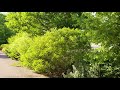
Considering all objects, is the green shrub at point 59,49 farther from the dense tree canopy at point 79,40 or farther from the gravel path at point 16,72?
the gravel path at point 16,72

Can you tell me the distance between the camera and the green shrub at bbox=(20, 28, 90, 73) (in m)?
10.0

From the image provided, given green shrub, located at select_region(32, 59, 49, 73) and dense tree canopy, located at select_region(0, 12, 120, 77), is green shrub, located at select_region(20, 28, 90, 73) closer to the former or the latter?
dense tree canopy, located at select_region(0, 12, 120, 77)

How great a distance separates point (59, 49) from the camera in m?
10.0

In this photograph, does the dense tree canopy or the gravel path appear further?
the gravel path

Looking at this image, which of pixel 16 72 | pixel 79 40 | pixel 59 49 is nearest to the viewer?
pixel 59 49

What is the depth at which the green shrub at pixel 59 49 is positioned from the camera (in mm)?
10000

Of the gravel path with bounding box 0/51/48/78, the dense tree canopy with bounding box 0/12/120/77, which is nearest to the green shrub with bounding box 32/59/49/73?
the dense tree canopy with bounding box 0/12/120/77

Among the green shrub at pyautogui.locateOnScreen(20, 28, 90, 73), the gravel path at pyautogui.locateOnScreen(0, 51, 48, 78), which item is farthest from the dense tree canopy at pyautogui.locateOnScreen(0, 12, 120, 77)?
the gravel path at pyautogui.locateOnScreen(0, 51, 48, 78)

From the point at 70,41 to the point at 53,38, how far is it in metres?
0.67

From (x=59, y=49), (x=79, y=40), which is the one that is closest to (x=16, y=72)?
(x=59, y=49)

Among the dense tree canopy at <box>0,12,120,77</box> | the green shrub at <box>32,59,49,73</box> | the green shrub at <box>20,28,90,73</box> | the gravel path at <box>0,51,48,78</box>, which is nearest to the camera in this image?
the dense tree canopy at <box>0,12,120,77</box>

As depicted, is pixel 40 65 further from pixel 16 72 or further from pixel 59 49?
pixel 16 72

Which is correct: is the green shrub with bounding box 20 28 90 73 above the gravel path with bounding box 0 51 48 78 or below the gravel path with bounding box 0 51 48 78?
above

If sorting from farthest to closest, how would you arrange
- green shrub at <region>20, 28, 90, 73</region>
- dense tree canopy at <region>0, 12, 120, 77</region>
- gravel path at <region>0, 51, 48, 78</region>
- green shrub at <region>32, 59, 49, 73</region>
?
gravel path at <region>0, 51, 48, 78</region>
green shrub at <region>32, 59, 49, 73</region>
green shrub at <region>20, 28, 90, 73</region>
dense tree canopy at <region>0, 12, 120, 77</region>
